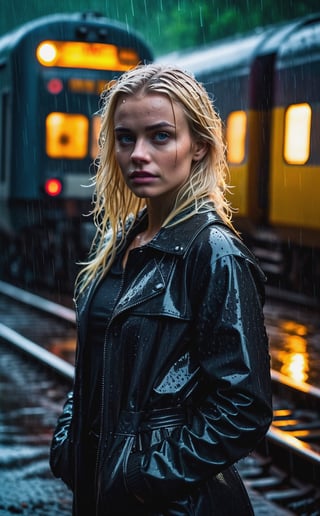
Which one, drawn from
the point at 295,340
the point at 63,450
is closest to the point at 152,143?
the point at 63,450

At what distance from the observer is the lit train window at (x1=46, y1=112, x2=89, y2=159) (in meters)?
13.5

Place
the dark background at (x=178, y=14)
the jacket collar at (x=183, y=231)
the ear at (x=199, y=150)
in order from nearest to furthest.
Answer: the jacket collar at (x=183, y=231), the ear at (x=199, y=150), the dark background at (x=178, y=14)

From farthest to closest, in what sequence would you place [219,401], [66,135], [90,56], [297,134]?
[66,135] → [90,56] → [297,134] → [219,401]

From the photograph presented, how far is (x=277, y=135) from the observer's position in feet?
41.6

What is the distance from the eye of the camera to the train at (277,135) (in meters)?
11.9

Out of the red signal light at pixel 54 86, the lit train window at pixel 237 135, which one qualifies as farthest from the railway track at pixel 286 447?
the lit train window at pixel 237 135

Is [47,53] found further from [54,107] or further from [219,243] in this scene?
[219,243]

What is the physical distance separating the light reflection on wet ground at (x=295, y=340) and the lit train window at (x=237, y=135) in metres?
2.18

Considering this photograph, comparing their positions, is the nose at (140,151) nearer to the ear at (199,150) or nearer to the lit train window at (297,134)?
the ear at (199,150)

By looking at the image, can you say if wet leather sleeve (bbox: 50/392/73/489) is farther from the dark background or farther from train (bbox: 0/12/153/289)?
the dark background

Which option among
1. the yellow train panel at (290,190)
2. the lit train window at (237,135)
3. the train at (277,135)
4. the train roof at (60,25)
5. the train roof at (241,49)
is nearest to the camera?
the yellow train panel at (290,190)

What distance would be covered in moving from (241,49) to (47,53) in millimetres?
2735

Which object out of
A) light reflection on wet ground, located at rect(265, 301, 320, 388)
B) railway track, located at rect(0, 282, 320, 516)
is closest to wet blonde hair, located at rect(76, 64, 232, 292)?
railway track, located at rect(0, 282, 320, 516)

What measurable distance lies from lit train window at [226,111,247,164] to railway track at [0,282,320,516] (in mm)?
5224
